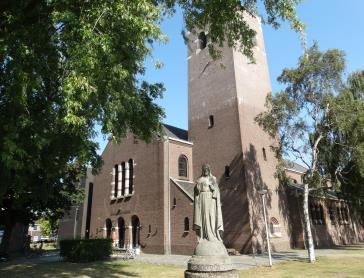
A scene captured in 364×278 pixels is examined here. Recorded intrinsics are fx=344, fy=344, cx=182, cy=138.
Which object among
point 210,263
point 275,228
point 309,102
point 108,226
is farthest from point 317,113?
point 108,226

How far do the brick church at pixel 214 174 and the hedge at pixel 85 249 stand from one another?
5.17 metres

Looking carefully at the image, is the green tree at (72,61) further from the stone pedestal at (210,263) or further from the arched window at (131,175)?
the arched window at (131,175)

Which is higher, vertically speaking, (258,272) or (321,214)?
(321,214)

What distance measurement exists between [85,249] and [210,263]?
48.0 feet

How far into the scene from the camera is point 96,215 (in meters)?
35.3

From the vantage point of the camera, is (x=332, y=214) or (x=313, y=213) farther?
(x=332, y=214)

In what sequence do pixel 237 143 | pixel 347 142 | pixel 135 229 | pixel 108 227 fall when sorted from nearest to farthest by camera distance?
pixel 347 142, pixel 237 143, pixel 135 229, pixel 108 227

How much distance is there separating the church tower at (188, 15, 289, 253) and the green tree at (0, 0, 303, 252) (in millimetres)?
15172

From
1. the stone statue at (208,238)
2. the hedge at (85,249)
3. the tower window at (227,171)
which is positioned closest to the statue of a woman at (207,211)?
the stone statue at (208,238)

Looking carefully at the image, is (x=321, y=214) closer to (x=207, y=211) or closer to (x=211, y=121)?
(x=211, y=121)

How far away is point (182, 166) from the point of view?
30.5 metres

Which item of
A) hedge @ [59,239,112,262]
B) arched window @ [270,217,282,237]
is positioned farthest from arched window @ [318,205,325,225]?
hedge @ [59,239,112,262]

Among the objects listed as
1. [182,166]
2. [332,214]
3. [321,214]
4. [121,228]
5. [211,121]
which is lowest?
[121,228]

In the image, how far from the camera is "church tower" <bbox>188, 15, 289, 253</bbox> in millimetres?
25422
